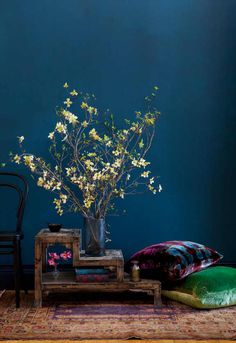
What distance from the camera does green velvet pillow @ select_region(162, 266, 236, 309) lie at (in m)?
3.52

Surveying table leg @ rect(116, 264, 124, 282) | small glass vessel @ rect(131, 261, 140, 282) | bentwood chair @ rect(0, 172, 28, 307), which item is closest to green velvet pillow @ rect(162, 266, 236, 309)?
small glass vessel @ rect(131, 261, 140, 282)

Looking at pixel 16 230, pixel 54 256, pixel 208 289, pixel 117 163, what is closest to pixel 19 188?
pixel 16 230

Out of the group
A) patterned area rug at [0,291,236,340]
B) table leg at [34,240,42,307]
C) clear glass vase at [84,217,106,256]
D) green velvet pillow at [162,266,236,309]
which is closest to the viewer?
patterned area rug at [0,291,236,340]

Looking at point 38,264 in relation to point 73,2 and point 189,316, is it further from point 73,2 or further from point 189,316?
point 73,2

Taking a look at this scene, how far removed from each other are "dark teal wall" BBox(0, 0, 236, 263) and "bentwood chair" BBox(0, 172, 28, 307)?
373 mm

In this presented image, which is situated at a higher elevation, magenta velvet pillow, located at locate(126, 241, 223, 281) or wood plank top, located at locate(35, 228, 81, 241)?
wood plank top, located at locate(35, 228, 81, 241)

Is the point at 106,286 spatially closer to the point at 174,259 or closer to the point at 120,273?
the point at 120,273

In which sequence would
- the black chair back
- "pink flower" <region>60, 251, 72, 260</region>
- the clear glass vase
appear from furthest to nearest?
1. "pink flower" <region>60, 251, 72, 260</region>
2. the black chair back
3. the clear glass vase

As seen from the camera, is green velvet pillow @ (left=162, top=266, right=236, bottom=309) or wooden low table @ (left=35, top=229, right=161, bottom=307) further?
wooden low table @ (left=35, top=229, right=161, bottom=307)

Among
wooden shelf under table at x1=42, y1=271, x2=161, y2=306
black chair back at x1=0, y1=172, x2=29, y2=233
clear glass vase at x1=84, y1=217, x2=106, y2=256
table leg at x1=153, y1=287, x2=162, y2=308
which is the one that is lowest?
table leg at x1=153, y1=287, x2=162, y2=308

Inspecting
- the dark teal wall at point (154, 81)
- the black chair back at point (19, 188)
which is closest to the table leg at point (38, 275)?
the black chair back at point (19, 188)

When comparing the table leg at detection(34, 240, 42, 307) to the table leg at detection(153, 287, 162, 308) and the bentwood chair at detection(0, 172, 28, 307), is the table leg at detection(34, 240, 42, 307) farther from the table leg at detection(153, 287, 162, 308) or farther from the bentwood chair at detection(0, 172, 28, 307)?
the table leg at detection(153, 287, 162, 308)

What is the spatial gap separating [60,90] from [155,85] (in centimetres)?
75

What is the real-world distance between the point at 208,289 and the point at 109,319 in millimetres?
689
